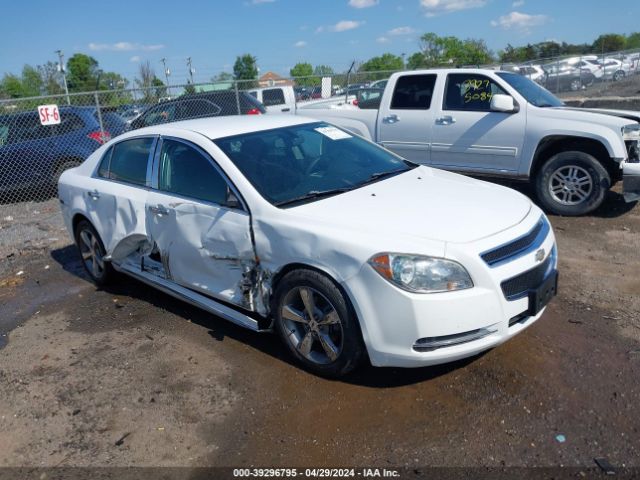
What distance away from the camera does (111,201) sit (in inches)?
194

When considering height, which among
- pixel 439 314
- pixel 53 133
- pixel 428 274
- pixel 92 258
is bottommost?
pixel 92 258

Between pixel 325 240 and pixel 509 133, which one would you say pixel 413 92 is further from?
pixel 325 240

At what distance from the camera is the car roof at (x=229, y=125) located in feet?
14.1

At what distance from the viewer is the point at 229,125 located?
4504 mm

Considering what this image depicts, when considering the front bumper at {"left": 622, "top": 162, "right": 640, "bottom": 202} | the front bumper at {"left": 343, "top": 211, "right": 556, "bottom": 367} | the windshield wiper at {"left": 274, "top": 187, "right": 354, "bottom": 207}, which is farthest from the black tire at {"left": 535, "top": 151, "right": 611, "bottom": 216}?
the front bumper at {"left": 343, "top": 211, "right": 556, "bottom": 367}

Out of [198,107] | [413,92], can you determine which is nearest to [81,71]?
[198,107]

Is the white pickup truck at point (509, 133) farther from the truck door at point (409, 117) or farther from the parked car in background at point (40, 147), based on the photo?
the parked car in background at point (40, 147)

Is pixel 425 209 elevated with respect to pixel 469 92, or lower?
lower

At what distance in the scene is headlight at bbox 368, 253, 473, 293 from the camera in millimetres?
3012

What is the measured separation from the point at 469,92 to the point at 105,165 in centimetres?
483

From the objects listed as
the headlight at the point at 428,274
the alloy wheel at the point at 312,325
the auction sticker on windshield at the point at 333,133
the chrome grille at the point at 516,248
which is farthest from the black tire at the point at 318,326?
the auction sticker on windshield at the point at 333,133

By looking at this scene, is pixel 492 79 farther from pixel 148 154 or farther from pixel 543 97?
pixel 148 154

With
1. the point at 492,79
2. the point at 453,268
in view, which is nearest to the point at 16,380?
the point at 453,268

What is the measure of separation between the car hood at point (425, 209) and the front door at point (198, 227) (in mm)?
539
